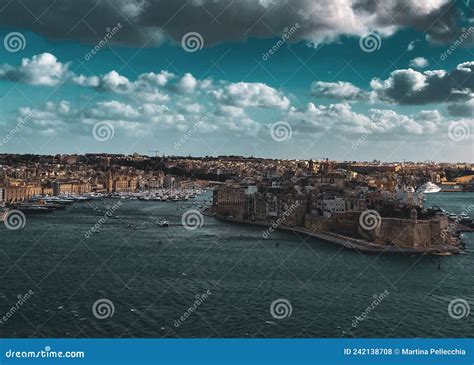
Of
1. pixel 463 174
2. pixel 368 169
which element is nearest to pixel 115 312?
pixel 368 169

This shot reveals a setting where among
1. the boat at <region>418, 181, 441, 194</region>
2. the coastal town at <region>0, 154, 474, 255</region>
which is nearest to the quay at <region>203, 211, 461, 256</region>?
the coastal town at <region>0, 154, 474, 255</region>

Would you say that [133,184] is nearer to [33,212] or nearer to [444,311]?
[33,212]

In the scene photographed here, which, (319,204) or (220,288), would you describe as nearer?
(220,288)

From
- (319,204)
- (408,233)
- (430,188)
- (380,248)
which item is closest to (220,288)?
(380,248)

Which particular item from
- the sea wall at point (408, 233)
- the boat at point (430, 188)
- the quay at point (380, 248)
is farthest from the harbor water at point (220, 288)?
the boat at point (430, 188)

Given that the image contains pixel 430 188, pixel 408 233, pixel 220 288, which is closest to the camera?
pixel 220 288

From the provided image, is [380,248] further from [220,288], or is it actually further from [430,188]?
[430,188]

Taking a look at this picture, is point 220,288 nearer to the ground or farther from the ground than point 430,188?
nearer to the ground

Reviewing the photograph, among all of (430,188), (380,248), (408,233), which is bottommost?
(380,248)

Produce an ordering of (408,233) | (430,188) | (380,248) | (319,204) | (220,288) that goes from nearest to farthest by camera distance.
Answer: (220,288) < (380,248) < (408,233) < (319,204) < (430,188)
